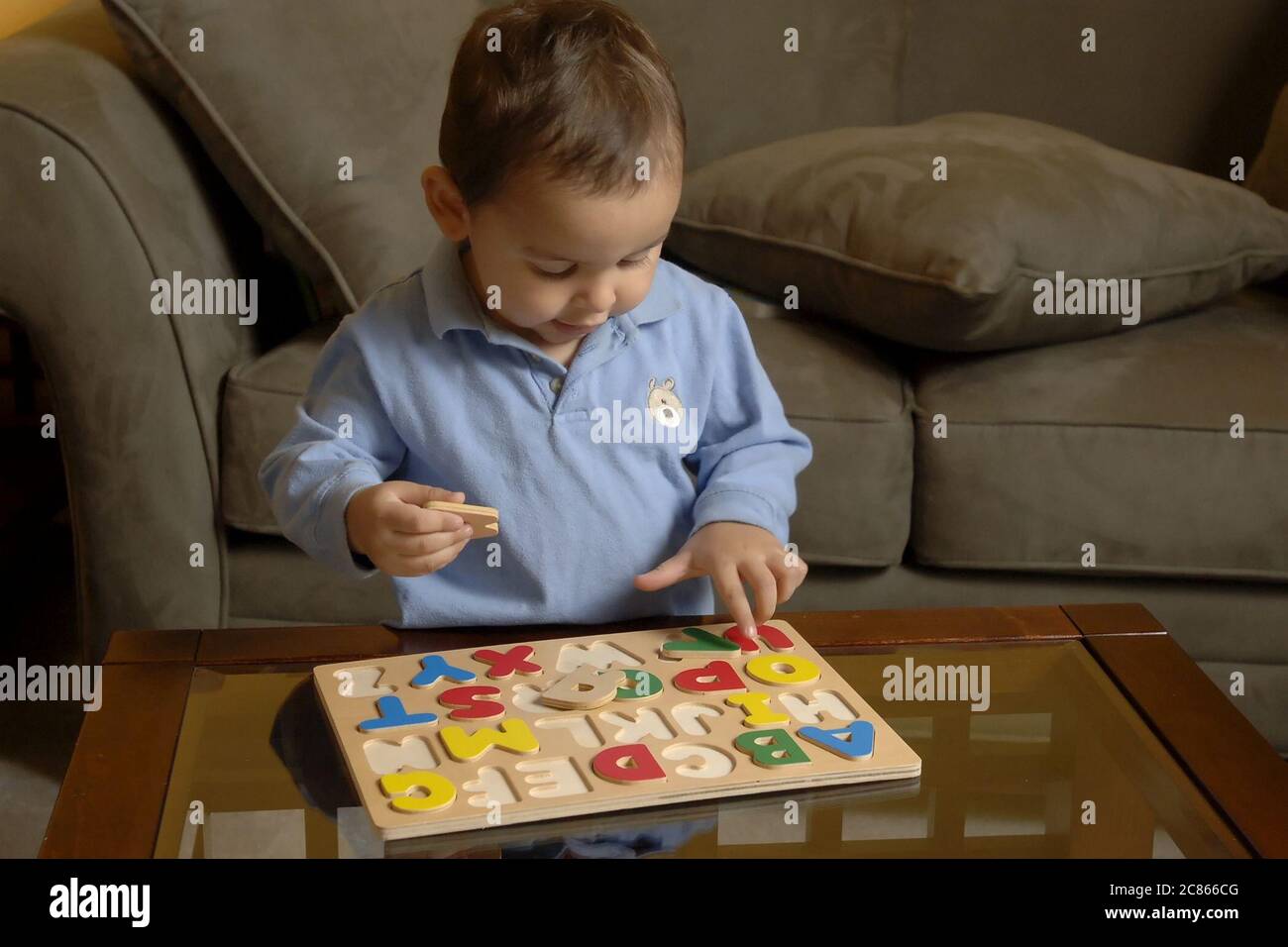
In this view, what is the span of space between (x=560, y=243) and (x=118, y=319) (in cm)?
69

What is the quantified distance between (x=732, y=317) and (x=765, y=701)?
14.4 inches

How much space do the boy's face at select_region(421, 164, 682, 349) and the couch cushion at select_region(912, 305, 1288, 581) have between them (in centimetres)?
61

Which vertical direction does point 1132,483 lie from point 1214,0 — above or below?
below

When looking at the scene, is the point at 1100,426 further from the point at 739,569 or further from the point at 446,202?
the point at 446,202

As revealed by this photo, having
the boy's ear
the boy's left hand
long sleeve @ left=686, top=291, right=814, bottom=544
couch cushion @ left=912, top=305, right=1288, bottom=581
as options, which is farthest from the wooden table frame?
couch cushion @ left=912, top=305, right=1288, bottom=581

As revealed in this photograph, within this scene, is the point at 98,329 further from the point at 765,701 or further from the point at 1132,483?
the point at 1132,483

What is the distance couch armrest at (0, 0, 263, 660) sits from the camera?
52.0 inches

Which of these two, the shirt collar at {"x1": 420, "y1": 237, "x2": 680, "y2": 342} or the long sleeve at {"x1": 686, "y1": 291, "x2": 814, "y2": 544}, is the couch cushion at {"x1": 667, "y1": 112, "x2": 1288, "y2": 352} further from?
the shirt collar at {"x1": 420, "y1": 237, "x2": 680, "y2": 342}

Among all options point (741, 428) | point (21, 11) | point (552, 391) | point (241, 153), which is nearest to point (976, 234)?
point (741, 428)

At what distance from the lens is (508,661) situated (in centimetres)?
79

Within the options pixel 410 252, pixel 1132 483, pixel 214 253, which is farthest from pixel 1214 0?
pixel 214 253
